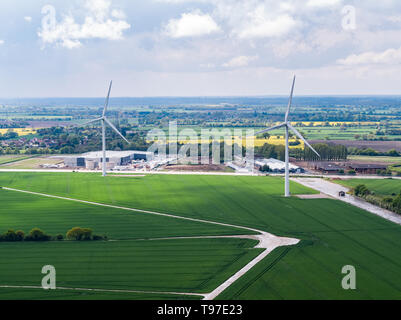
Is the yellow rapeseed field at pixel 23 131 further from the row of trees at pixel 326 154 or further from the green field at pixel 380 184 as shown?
the green field at pixel 380 184

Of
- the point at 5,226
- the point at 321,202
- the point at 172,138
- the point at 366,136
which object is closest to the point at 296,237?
the point at 321,202

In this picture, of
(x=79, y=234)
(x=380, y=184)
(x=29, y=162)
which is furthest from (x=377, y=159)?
(x=79, y=234)

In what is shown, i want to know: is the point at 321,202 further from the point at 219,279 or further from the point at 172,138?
the point at 172,138

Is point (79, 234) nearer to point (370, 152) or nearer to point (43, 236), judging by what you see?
point (43, 236)

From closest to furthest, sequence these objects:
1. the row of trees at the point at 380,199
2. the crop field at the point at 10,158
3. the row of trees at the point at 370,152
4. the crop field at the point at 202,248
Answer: the crop field at the point at 202,248, the row of trees at the point at 380,199, the crop field at the point at 10,158, the row of trees at the point at 370,152

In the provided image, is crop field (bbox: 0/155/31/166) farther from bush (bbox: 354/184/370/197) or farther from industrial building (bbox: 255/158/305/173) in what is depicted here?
bush (bbox: 354/184/370/197)

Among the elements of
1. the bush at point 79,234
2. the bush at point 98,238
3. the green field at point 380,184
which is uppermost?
the green field at point 380,184

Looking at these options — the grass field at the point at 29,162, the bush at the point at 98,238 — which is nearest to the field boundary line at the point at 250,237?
the bush at the point at 98,238

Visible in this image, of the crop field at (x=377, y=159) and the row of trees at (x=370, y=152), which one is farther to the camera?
the row of trees at (x=370, y=152)
